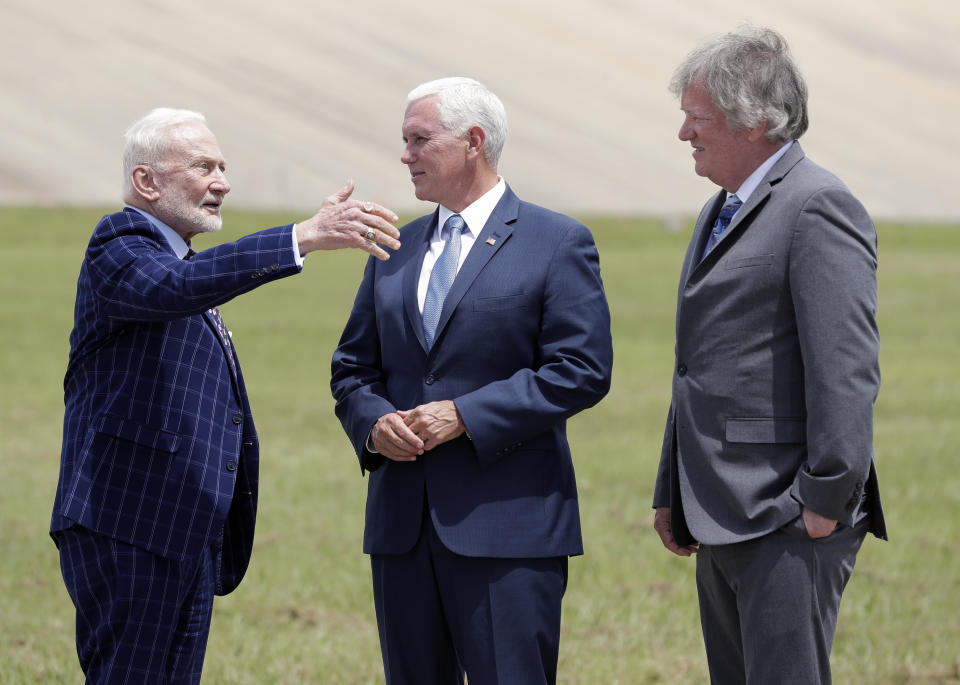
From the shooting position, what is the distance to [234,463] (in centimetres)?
376

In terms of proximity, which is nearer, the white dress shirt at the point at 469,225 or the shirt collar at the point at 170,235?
the shirt collar at the point at 170,235

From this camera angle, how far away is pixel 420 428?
144 inches

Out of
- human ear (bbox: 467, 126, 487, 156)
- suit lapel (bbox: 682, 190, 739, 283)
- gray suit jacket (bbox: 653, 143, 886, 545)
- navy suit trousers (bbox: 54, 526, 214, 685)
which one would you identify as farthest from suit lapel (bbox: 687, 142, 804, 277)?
navy suit trousers (bbox: 54, 526, 214, 685)

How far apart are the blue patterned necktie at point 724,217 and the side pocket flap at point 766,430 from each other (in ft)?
1.59

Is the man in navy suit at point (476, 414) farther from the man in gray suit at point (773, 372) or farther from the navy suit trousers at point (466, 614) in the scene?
the man in gray suit at point (773, 372)

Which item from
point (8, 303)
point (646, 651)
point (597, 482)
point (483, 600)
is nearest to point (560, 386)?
point (483, 600)

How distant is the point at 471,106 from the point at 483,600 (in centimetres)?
146

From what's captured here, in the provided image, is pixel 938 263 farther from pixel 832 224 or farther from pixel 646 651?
pixel 832 224

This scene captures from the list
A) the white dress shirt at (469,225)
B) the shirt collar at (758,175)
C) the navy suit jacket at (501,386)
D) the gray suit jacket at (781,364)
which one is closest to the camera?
the gray suit jacket at (781,364)

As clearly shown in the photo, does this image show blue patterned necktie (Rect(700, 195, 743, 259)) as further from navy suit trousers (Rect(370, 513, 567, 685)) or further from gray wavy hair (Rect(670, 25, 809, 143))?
navy suit trousers (Rect(370, 513, 567, 685))

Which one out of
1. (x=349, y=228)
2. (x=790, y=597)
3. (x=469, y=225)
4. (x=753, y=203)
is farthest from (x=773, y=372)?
(x=349, y=228)

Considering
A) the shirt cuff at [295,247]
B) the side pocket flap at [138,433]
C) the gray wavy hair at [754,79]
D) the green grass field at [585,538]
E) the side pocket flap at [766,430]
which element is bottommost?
the green grass field at [585,538]

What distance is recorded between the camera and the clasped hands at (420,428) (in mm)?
3660

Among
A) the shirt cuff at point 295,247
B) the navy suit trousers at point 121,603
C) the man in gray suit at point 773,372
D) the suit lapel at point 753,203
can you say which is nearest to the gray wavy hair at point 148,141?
the shirt cuff at point 295,247
